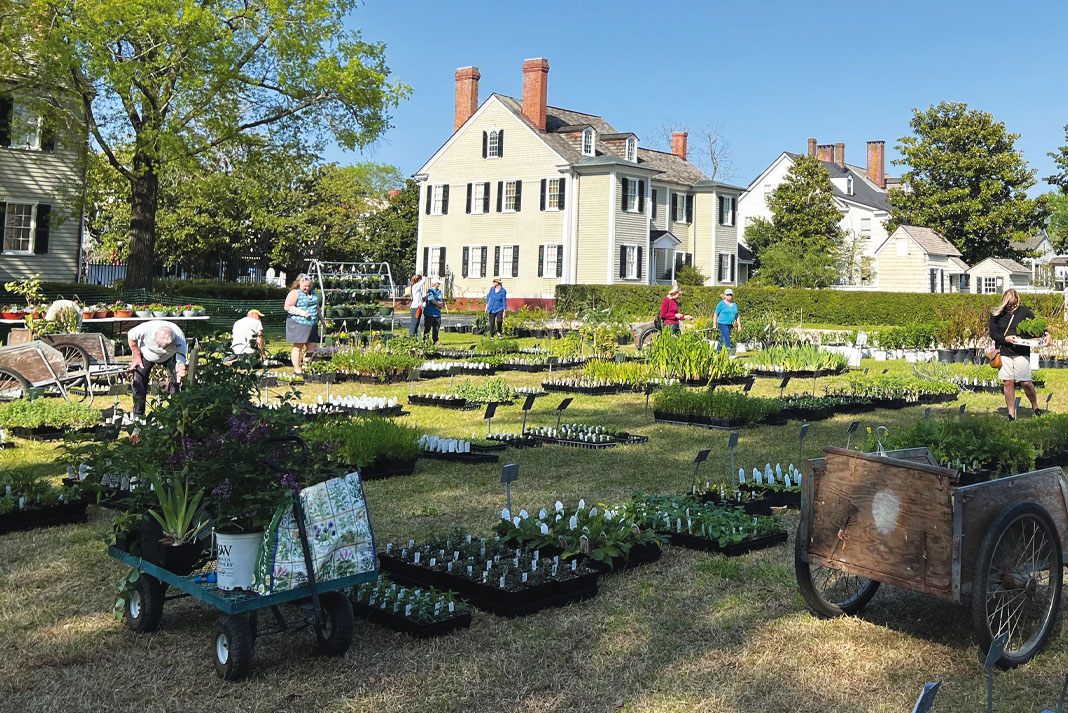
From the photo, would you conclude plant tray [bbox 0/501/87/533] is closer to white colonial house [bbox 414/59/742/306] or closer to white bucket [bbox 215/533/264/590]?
white bucket [bbox 215/533/264/590]

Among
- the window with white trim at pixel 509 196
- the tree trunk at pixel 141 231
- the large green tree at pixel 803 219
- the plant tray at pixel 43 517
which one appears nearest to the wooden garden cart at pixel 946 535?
the plant tray at pixel 43 517

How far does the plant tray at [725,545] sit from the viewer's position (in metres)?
6.43

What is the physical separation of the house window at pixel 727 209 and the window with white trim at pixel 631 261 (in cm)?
721

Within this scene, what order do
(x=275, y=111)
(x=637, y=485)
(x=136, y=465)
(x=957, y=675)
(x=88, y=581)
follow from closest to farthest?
(x=957, y=675) → (x=136, y=465) → (x=88, y=581) → (x=637, y=485) → (x=275, y=111)

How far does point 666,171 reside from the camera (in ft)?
158

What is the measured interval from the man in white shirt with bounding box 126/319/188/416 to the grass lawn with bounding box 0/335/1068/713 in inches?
140

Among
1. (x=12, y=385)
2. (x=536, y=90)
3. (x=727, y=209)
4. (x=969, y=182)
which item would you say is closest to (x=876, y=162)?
(x=969, y=182)

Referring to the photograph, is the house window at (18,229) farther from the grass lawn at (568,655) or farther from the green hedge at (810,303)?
the grass lawn at (568,655)

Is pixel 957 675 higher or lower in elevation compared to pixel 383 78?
lower

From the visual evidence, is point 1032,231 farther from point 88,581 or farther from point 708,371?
point 88,581

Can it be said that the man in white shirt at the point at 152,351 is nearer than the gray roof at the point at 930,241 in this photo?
Yes

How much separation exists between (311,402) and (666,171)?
3774 cm

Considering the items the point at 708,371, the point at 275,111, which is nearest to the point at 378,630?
the point at 708,371

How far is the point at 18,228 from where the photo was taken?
2827 centimetres
